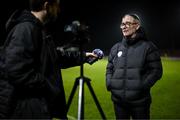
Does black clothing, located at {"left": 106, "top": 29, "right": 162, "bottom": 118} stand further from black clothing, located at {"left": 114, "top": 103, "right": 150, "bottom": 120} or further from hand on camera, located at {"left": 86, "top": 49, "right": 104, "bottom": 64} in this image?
hand on camera, located at {"left": 86, "top": 49, "right": 104, "bottom": 64}

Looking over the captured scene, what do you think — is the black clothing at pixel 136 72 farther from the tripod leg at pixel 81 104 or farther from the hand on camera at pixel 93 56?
the tripod leg at pixel 81 104

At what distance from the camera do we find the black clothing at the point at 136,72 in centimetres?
491

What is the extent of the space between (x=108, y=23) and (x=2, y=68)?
6547cm

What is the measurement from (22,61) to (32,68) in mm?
109

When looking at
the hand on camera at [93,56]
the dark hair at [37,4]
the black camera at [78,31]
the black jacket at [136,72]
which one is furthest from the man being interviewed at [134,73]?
the dark hair at [37,4]

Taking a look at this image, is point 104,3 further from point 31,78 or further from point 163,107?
point 31,78

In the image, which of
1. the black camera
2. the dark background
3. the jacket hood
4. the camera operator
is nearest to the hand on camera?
the black camera

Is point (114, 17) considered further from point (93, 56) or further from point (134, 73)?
point (93, 56)

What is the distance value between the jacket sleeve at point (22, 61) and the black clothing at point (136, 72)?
76.0 inches

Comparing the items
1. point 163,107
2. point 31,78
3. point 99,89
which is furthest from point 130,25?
point 99,89

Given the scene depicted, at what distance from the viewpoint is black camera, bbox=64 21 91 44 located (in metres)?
3.64

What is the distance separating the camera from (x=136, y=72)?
4922 millimetres

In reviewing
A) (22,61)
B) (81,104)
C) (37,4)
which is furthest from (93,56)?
(22,61)

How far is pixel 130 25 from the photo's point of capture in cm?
495
